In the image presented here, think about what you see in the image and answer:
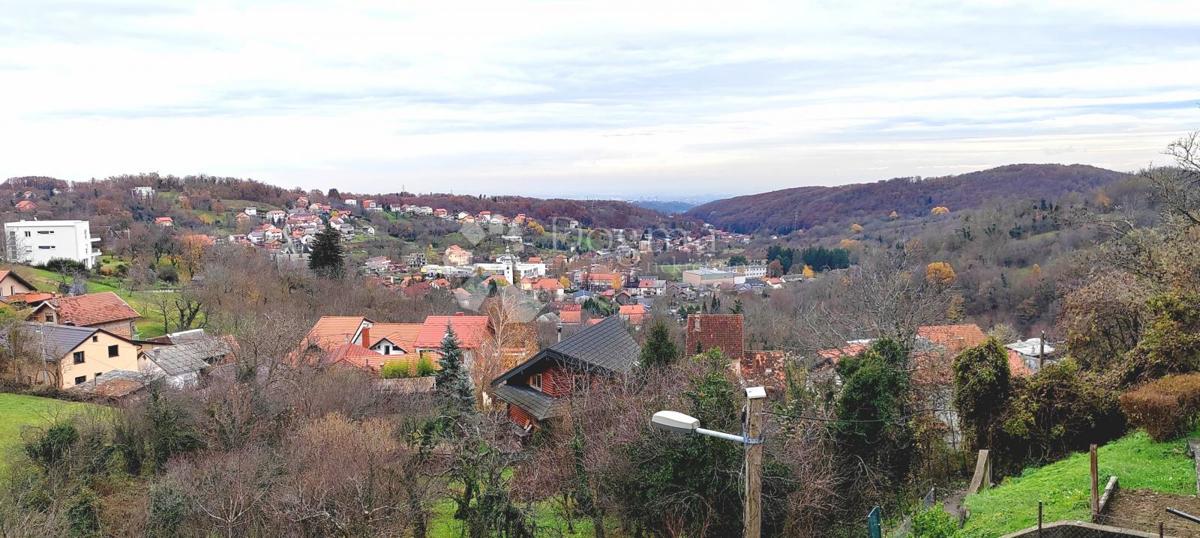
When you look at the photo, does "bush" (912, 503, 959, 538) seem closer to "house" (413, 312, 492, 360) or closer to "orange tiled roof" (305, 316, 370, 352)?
"house" (413, 312, 492, 360)

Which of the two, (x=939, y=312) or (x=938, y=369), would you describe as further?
(x=939, y=312)

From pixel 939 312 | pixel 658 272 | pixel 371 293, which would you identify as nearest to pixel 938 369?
pixel 939 312

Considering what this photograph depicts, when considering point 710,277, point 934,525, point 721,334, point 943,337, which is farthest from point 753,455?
point 710,277

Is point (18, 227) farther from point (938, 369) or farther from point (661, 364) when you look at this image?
point (938, 369)

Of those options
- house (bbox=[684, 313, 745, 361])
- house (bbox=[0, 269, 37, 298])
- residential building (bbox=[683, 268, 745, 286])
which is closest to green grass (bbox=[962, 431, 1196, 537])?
house (bbox=[684, 313, 745, 361])

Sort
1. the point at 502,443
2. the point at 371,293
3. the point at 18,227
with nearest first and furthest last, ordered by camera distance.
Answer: the point at 502,443 → the point at 371,293 → the point at 18,227

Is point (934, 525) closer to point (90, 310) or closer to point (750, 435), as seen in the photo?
point (750, 435)
